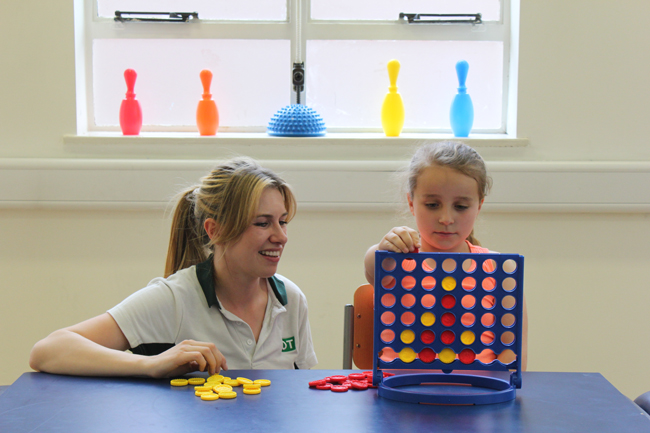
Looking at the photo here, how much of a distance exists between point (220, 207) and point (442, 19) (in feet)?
4.18

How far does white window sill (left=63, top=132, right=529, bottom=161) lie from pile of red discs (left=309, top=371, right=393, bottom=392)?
1.19 m

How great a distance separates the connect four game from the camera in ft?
3.19

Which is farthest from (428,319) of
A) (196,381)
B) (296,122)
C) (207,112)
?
(207,112)

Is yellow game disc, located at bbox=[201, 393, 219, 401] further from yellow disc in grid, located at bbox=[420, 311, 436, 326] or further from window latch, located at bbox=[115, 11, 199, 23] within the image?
window latch, located at bbox=[115, 11, 199, 23]

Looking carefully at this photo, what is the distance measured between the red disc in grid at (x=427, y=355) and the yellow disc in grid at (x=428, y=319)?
41mm

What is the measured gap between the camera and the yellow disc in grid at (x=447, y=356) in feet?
3.24

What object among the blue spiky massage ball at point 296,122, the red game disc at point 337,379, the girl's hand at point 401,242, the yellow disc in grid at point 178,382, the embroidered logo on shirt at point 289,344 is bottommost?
the embroidered logo on shirt at point 289,344

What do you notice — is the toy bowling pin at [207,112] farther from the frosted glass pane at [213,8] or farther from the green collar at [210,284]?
the green collar at [210,284]

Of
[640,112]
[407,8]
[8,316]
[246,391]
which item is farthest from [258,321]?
[640,112]

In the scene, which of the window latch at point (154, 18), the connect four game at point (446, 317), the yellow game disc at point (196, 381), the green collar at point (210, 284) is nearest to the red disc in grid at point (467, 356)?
the connect four game at point (446, 317)

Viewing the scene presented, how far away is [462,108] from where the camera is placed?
85.6 inches

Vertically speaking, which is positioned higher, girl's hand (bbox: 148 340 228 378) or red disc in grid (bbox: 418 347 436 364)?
red disc in grid (bbox: 418 347 436 364)

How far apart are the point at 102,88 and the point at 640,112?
1876 mm

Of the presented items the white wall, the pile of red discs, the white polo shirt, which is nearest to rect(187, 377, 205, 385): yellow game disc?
the pile of red discs
